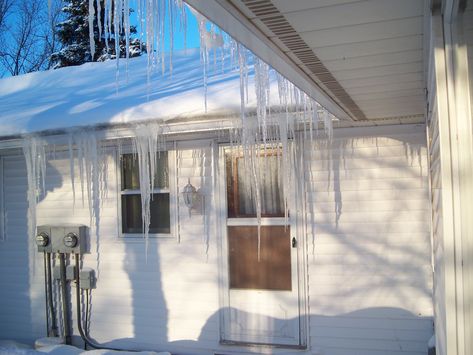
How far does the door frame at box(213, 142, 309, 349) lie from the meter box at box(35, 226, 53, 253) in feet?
7.38

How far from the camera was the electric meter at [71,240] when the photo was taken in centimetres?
551

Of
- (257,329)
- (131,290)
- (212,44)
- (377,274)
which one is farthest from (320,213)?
(212,44)

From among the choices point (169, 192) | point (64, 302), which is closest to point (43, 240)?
point (64, 302)

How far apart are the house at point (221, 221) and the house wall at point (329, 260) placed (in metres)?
0.01

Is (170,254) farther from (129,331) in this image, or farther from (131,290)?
(129,331)

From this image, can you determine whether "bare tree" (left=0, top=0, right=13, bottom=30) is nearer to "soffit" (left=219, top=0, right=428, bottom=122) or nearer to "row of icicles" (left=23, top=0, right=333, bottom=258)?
"row of icicles" (left=23, top=0, right=333, bottom=258)

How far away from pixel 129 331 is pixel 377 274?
295 centimetres

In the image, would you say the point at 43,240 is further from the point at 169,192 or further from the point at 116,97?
the point at 116,97

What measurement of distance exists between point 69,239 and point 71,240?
0.03 meters

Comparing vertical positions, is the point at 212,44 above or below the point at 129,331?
above

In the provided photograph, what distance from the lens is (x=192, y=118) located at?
409cm

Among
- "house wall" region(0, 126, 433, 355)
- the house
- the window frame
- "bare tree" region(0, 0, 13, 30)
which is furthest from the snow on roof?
"bare tree" region(0, 0, 13, 30)

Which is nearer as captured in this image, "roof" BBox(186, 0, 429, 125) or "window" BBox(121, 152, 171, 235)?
"roof" BBox(186, 0, 429, 125)

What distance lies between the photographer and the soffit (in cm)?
147
